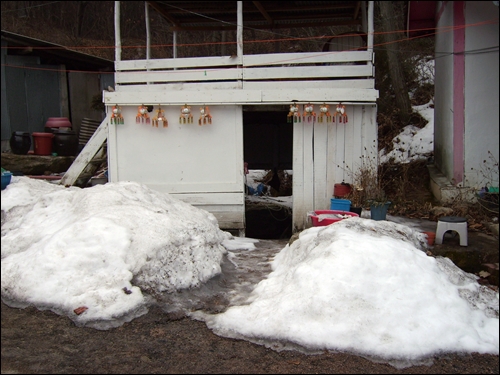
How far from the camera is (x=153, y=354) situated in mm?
4352

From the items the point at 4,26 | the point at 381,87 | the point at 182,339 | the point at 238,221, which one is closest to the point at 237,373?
the point at 182,339

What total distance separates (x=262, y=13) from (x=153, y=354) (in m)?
9.03

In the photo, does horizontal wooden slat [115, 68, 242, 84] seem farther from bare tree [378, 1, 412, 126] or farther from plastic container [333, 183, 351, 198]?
bare tree [378, 1, 412, 126]

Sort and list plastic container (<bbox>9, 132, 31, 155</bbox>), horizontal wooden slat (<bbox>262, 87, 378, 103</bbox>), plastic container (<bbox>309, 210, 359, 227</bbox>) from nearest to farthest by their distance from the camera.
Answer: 1. plastic container (<bbox>309, 210, 359, 227</bbox>)
2. horizontal wooden slat (<bbox>262, 87, 378, 103</bbox>)
3. plastic container (<bbox>9, 132, 31, 155</bbox>)

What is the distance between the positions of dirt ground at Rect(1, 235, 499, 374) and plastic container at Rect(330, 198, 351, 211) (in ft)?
14.5

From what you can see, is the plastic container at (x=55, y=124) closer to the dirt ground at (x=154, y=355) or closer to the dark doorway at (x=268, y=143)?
the dark doorway at (x=268, y=143)

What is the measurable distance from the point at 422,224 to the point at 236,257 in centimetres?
320

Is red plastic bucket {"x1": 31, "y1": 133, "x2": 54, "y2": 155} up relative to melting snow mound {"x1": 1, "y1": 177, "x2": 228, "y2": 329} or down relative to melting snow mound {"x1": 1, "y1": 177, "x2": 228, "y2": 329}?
up

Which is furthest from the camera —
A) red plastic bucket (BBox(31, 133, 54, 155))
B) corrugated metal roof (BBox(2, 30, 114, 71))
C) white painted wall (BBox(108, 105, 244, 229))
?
red plastic bucket (BBox(31, 133, 54, 155))

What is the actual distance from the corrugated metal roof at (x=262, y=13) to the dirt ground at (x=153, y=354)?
7.36m

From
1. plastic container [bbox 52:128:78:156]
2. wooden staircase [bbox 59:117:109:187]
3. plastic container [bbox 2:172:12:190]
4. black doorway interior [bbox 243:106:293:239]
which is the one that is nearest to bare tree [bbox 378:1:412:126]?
black doorway interior [bbox 243:106:293:239]

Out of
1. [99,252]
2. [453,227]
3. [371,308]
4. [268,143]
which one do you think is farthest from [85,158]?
[371,308]

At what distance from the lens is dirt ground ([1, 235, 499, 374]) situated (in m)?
4.06

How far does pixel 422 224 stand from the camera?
801 centimetres
